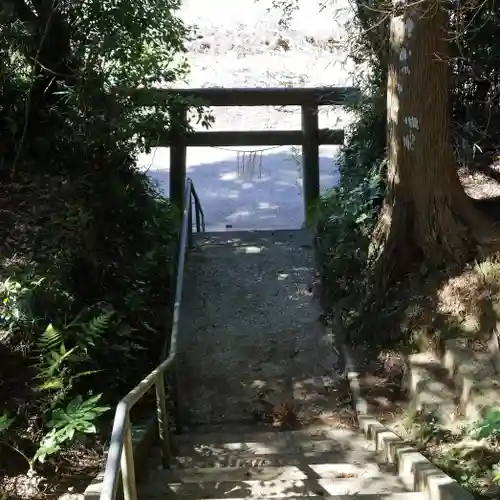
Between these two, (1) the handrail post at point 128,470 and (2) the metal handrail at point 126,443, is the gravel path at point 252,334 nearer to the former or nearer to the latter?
(2) the metal handrail at point 126,443

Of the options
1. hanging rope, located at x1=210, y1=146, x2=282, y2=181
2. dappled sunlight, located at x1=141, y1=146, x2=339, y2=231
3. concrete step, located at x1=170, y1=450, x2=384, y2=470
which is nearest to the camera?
concrete step, located at x1=170, y1=450, x2=384, y2=470

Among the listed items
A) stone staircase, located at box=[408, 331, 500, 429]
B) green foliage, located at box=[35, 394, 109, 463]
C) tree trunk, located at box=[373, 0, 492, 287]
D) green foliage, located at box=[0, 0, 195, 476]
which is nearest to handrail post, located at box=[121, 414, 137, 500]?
green foliage, located at box=[35, 394, 109, 463]

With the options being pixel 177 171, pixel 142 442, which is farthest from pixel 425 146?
pixel 177 171

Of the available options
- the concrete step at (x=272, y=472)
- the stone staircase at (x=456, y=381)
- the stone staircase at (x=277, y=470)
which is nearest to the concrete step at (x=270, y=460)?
the stone staircase at (x=277, y=470)

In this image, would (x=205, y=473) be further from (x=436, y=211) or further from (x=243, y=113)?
(x=243, y=113)

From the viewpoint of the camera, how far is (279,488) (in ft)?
11.7

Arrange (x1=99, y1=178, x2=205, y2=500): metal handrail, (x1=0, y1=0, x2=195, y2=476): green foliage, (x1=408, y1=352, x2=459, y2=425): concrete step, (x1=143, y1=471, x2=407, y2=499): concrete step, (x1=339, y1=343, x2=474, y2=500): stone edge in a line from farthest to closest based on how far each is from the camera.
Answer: (x1=0, y1=0, x2=195, y2=476): green foliage < (x1=408, y1=352, x2=459, y2=425): concrete step < (x1=143, y1=471, x2=407, y2=499): concrete step < (x1=339, y1=343, x2=474, y2=500): stone edge < (x1=99, y1=178, x2=205, y2=500): metal handrail

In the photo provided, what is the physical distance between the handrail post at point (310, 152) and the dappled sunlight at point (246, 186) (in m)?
2.07

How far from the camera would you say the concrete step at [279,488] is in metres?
3.46

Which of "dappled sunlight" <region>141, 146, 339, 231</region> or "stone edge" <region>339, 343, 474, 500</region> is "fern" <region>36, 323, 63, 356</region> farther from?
"dappled sunlight" <region>141, 146, 339, 231</region>

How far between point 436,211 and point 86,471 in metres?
3.11

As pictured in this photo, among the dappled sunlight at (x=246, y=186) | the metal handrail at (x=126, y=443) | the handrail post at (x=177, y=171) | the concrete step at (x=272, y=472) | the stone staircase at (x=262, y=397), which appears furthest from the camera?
the dappled sunlight at (x=246, y=186)

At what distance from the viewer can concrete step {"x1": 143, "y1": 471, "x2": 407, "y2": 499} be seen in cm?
346

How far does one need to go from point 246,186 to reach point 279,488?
398 inches
